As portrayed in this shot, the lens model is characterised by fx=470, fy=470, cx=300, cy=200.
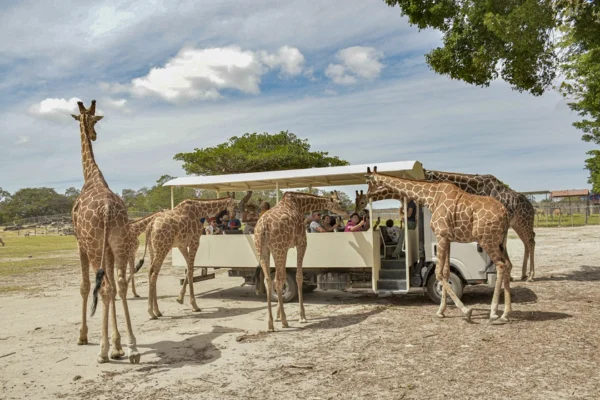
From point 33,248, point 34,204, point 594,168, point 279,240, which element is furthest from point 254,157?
point 34,204

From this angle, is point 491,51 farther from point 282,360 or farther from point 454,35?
point 282,360

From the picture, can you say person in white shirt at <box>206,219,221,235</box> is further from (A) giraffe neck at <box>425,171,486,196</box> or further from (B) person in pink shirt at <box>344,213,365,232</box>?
(A) giraffe neck at <box>425,171,486,196</box>

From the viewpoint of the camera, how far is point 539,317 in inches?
321

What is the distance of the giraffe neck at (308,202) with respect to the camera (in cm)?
925

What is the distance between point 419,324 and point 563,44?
10468mm

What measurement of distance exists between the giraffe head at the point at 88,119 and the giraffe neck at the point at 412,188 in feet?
17.2

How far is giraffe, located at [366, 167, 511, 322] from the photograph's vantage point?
26.2 ft

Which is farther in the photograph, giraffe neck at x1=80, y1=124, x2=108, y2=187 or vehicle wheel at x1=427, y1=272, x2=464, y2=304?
→ vehicle wheel at x1=427, y1=272, x2=464, y2=304

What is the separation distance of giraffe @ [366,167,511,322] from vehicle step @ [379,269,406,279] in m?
1.29

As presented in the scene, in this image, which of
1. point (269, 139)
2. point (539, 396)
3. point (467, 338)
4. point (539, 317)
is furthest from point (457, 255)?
point (269, 139)

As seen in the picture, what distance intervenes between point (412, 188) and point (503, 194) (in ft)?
13.6

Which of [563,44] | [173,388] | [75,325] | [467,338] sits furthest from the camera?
[563,44]

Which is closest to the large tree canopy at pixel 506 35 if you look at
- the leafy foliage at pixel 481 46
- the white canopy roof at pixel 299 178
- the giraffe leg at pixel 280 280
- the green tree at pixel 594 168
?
the leafy foliage at pixel 481 46

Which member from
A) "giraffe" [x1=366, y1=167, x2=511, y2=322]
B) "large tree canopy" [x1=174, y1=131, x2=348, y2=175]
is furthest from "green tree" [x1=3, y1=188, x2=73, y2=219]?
"giraffe" [x1=366, y1=167, x2=511, y2=322]
